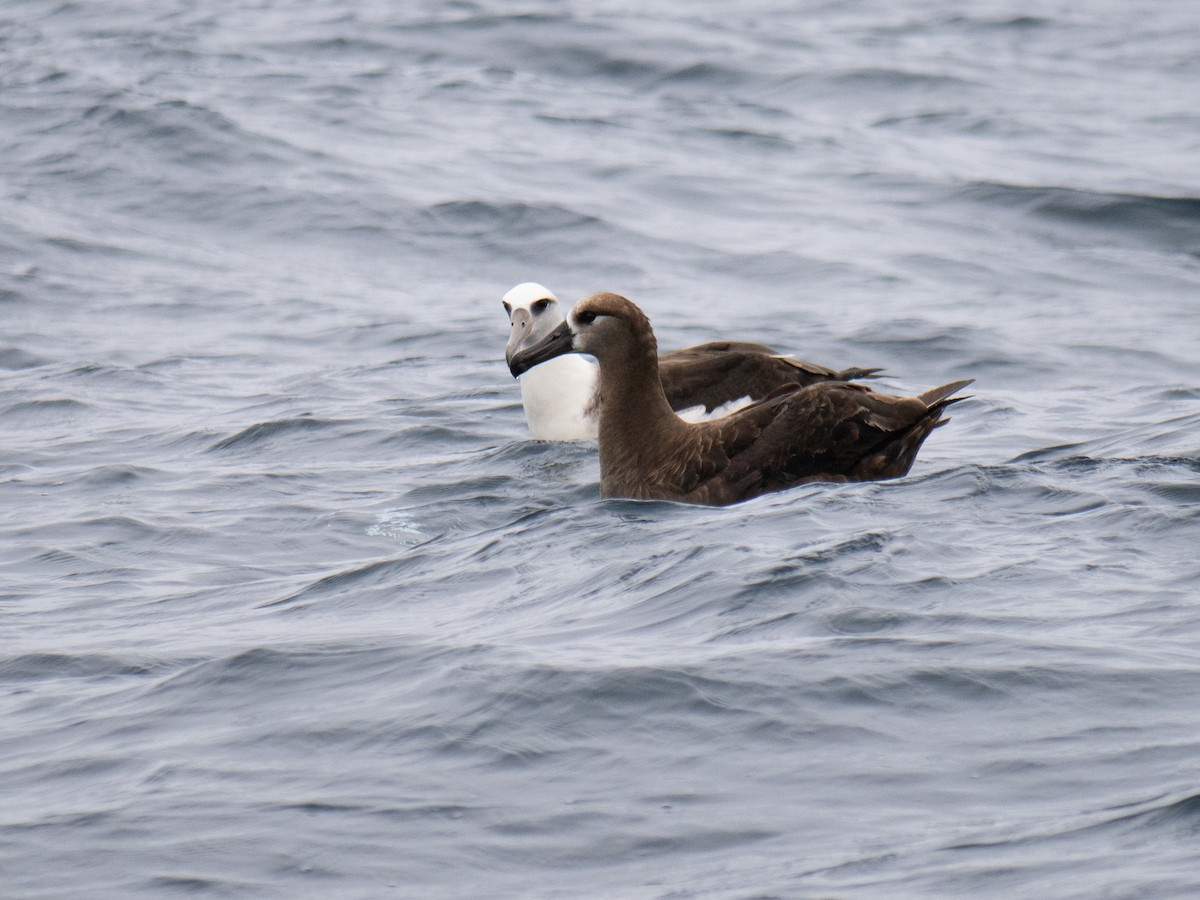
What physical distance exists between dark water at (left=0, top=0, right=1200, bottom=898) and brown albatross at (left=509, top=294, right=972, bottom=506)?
8.9 inches

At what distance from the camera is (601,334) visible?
32.2 feet

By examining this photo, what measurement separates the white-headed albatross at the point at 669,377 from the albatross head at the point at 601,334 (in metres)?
0.39

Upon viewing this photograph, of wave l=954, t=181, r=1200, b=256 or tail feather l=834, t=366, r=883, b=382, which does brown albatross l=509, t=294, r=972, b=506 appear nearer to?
tail feather l=834, t=366, r=883, b=382

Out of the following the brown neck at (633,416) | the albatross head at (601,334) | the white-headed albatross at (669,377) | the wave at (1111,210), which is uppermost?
the albatross head at (601,334)

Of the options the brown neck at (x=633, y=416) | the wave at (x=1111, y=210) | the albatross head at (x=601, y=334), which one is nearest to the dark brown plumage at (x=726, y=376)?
the albatross head at (x=601, y=334)

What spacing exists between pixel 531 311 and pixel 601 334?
6.42 ft

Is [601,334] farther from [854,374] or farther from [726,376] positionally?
[854,374]

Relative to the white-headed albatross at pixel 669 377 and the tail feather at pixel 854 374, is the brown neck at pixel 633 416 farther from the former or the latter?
the tail feather at pixel 854 374

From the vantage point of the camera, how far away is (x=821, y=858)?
16.2 feet

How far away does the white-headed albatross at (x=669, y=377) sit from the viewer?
11031mm

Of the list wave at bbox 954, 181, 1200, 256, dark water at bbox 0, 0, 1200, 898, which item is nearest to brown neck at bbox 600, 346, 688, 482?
dark water at bbox 0, 0, 1200, 898

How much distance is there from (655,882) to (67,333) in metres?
10.8

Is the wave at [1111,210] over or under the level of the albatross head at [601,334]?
under

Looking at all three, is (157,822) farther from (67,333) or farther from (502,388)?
(67,333)
